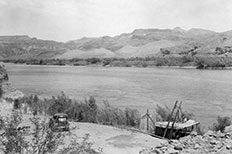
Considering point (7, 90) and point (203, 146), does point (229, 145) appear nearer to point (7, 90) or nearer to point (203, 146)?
point (203, 146)

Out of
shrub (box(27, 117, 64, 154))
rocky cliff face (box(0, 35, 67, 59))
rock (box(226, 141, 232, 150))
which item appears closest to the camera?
shrub (box(27, 117, 64, 154))

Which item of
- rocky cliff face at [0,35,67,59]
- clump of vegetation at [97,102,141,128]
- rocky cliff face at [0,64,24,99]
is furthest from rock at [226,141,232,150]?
rocky cliff face at [0,35,67,59]

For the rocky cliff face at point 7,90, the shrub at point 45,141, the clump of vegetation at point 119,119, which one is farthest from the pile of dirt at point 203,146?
the rocky cliff face at point 7,90

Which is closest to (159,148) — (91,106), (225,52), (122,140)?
(122,140)

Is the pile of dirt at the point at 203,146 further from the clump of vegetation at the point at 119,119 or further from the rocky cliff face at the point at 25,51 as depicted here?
the rocky cliff face at the point at 25,51

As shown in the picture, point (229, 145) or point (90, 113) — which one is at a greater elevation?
point (229, 145)

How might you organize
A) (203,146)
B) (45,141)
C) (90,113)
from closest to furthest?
(45,141) → (203,146) → (90,113)

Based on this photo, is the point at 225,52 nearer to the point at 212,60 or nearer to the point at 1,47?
the point at 212,60

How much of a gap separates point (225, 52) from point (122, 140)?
7666cm

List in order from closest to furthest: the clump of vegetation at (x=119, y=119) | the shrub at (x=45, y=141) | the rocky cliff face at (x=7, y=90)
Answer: the shrub at (x=45, y=141) < the clump of vegetation at (x=119, y=119) < the rocky cliff face at (x=7, y=90)

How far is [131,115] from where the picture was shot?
1479 cm

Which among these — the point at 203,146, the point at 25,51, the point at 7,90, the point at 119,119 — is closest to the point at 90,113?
the point at 119,119

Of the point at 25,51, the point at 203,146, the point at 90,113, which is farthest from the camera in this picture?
the point at 25,51

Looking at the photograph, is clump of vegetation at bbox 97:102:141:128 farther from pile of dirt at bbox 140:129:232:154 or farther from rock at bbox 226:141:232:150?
rock at bbox 226:141:232:150
